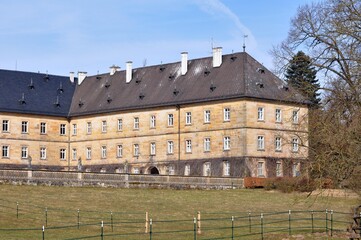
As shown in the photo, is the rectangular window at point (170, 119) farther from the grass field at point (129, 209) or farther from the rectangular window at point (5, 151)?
→ the grass field at point (129, 209)

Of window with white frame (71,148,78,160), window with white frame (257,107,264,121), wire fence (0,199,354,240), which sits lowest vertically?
wire fence (0,199,354,240)

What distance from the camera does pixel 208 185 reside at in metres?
74.2

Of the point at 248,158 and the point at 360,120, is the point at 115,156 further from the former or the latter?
the point at 360,120

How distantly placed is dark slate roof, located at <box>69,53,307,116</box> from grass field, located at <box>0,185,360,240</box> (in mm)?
12770

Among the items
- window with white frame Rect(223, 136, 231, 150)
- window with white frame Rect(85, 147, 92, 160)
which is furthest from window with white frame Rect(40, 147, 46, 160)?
window with white frame Rect(223, 136, 231, 150)

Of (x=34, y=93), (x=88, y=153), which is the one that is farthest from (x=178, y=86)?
(x=34, y=93)

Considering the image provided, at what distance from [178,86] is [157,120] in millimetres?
3688

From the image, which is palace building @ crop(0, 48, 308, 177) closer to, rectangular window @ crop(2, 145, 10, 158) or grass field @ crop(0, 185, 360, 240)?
rectangular window @ crop(2, 145, 10, 158)

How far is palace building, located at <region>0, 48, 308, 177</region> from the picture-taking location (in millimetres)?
81938

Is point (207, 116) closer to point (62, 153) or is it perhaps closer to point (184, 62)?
point (184, 62)

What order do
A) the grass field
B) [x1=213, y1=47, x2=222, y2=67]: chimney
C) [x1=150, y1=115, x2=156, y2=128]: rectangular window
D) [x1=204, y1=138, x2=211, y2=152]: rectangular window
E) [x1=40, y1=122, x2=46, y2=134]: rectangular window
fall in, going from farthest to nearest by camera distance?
[x1=40, y1=122, x2=46, y2=134]: rectangular window < [x1=150, y1=115, x2=156, y2=128]: rectangular window < [x1=213, y1=47, x2=222, y2=67]: chimney < [x1=204, y1=138, x2=211, y2=152]: rectangular window < the grass field

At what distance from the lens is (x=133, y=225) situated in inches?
1818

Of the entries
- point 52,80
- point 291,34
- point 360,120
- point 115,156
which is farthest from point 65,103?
point 360,120

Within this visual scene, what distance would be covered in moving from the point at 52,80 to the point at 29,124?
577 centimetres
